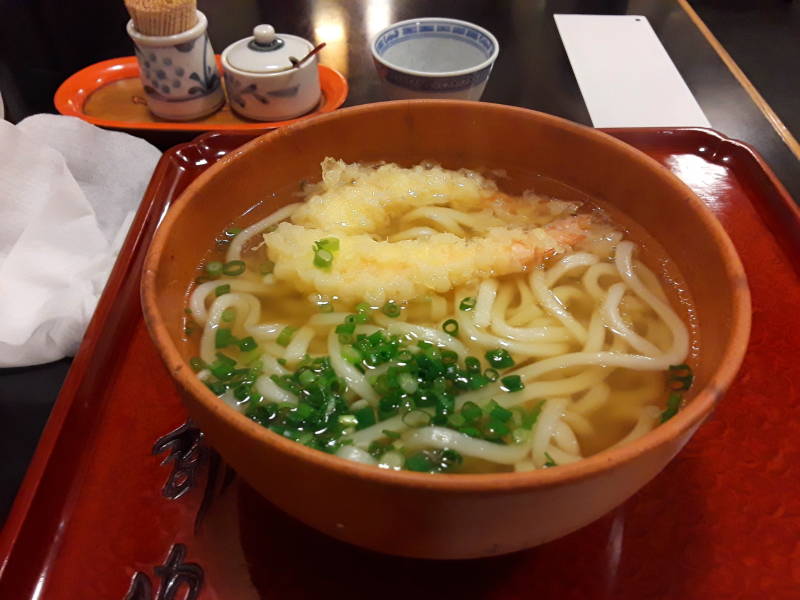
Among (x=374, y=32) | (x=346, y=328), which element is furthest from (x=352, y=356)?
(x=374, y=32)

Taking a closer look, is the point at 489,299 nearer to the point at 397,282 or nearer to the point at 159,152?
the point at 397,282

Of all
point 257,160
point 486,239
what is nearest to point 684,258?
point 486,239

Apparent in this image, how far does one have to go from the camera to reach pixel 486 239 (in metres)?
1.45

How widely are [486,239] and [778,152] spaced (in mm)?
1416

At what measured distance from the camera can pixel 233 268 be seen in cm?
138

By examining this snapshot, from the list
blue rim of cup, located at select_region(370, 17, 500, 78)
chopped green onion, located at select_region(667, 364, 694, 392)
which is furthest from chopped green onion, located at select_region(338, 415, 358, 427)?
blue rim of cup, located at select_region(370, 17, 500, 78)

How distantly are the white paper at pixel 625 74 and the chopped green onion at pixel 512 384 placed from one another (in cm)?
145

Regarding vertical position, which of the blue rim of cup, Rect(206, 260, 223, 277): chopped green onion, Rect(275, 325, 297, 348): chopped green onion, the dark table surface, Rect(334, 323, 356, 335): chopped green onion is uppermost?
the blue rim of cup

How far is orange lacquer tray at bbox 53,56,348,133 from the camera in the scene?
7.68ft

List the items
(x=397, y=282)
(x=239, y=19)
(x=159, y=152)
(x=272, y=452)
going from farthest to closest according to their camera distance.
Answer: (x=239, y=19) → (x=159, y=152) → (x=397, y=282) → (x=272, y=452)

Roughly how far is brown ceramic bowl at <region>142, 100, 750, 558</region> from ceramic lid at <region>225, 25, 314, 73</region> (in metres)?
0.94

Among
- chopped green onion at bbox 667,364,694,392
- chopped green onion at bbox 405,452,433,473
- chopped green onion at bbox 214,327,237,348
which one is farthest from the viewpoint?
chopped green onion at bbox 214,327,237,348

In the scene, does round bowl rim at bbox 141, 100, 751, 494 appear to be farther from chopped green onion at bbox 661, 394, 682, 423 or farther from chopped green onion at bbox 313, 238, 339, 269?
chopped green onion at bbox 313, 238, 339, 269

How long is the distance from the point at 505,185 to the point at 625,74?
53.6 inches
